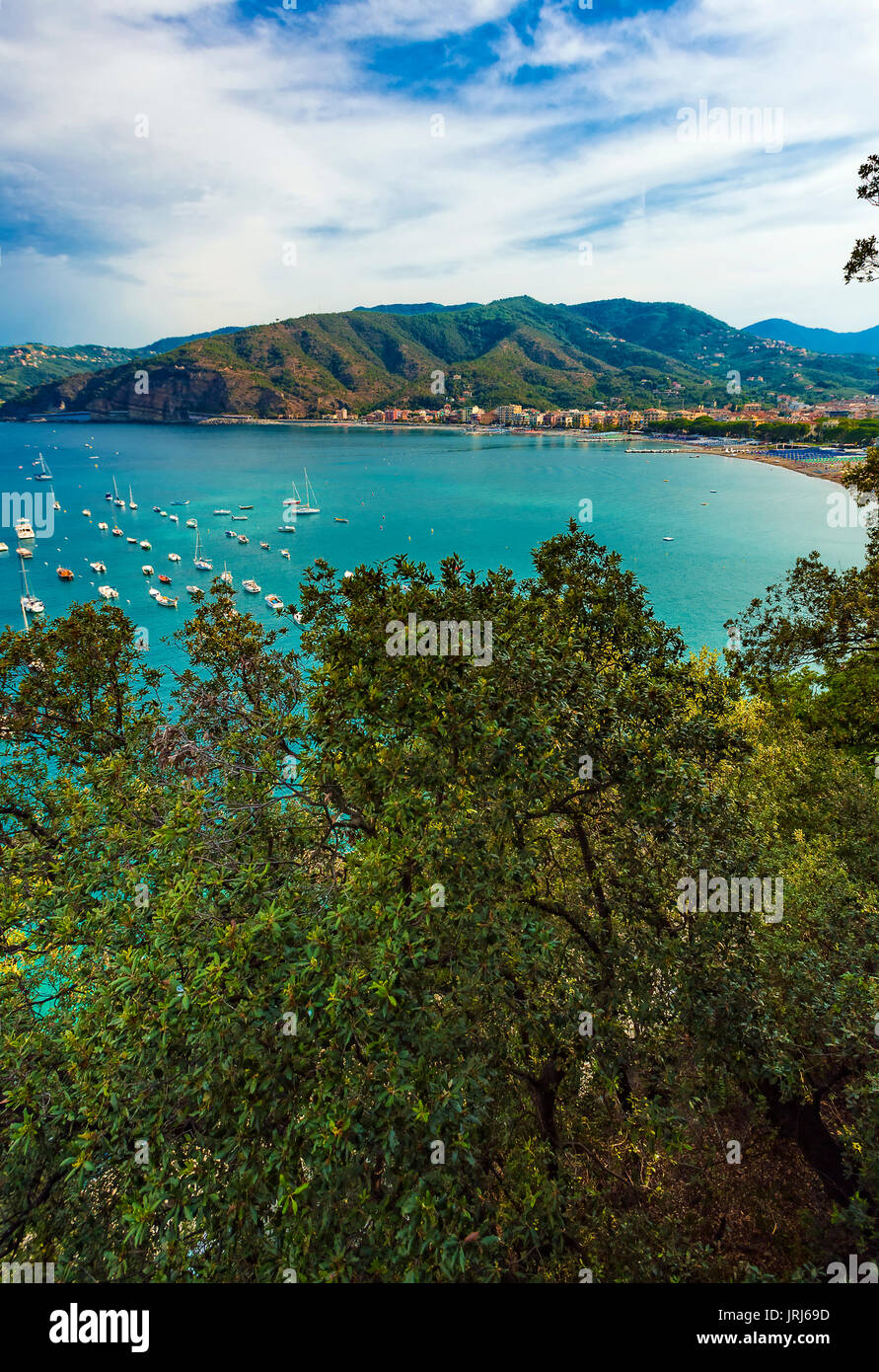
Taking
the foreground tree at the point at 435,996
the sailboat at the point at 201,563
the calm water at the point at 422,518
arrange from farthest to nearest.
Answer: the sailboat at the point at 201,563, the calm water at the point at 422,518, the foreground tree at the point at 435,996

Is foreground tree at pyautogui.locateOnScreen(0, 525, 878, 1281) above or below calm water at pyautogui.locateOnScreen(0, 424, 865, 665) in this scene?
below

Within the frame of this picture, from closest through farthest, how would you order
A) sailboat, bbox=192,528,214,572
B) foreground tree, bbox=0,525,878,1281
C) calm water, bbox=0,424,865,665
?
1. foreground tree, bbox=0,525,878,1281
2. calm water, bbox=0,424,865,665
3. sailboat, bbox=192,528,214,572

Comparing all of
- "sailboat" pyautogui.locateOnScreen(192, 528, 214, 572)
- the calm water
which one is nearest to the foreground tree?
the calm water

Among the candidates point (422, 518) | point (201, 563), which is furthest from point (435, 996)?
point (422, 518)

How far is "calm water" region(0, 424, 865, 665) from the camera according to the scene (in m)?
65.2

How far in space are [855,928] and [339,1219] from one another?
7642mm

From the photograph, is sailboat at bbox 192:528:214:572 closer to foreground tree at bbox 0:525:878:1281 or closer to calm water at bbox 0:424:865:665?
calm water at bbox 0:424:865:665

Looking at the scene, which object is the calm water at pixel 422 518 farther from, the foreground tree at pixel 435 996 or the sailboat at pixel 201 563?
the foreground tree at pixel 435 996

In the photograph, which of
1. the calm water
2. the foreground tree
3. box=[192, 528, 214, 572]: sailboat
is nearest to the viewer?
the foreground tree

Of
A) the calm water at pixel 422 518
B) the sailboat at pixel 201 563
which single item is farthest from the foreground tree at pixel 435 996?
the sailboat at pixel 201 563

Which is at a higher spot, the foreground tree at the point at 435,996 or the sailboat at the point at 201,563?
the sailboat at the point at 201,563

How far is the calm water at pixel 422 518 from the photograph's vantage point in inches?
2569

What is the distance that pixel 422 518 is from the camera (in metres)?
94.6

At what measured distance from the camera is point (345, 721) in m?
7.55
